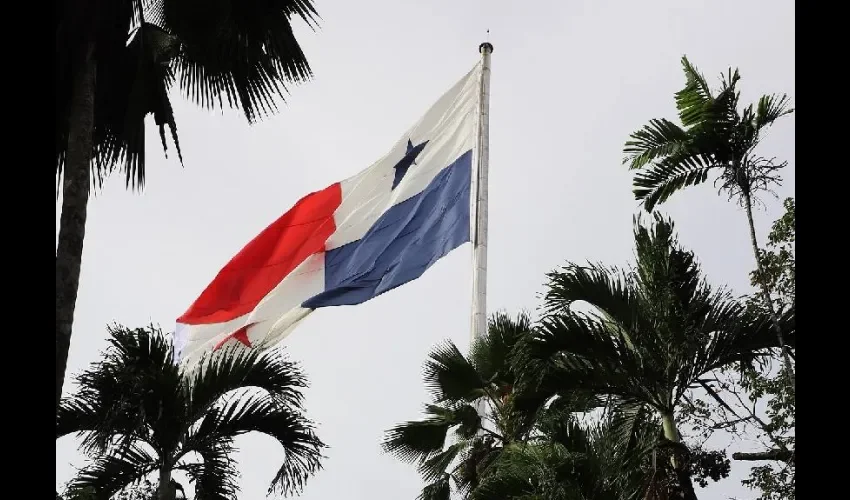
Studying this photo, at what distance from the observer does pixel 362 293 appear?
16.8m

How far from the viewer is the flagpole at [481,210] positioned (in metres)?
14.5

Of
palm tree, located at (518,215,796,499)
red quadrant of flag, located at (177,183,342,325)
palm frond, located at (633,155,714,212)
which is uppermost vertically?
red quadrant of flag, located at (177,183,342,325)

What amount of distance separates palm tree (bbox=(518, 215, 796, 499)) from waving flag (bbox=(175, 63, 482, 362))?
7.15 m

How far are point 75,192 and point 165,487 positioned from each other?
2874 mm

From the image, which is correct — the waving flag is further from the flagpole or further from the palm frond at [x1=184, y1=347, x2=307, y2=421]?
the palm frond at [x1=184, y1=347, x2=307, y2=421]

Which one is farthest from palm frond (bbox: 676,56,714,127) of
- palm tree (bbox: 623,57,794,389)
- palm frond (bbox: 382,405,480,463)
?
palm frond (bbox: 382,405,480,463)

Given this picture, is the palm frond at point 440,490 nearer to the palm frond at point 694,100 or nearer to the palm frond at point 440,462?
the palm frond at point 440,462

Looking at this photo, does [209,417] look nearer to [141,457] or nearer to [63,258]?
[141,457]

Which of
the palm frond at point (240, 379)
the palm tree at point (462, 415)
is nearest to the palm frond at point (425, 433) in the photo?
the palm tree at point (462, 415)

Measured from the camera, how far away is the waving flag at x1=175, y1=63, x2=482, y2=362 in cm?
1680

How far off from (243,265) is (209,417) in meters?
9.83

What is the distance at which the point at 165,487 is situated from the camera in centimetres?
861
